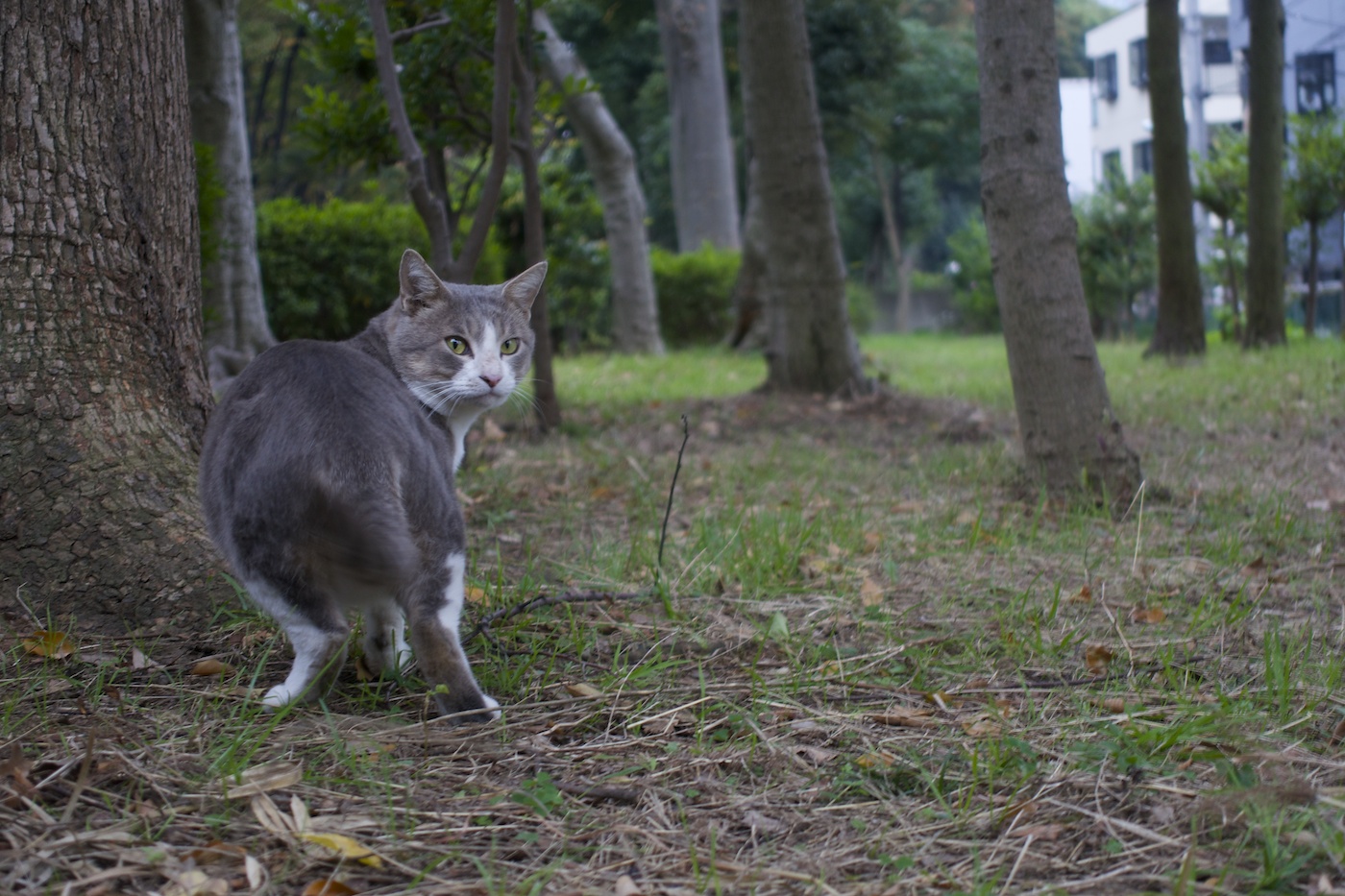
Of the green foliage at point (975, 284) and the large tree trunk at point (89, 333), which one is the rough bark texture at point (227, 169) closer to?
the large tree trunk at point (89, 333)

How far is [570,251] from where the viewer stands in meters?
13.5

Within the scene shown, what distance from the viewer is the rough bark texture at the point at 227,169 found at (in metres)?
6.43

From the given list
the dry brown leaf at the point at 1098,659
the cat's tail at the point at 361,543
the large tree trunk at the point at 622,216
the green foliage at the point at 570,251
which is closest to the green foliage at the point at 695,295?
the green foliage at the point at 570,251

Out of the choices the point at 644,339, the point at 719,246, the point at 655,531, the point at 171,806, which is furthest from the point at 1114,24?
the point at 171,806

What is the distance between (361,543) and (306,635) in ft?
1.27

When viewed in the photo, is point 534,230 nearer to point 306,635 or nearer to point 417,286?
point 417,286

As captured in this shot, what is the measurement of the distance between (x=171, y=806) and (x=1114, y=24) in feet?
133

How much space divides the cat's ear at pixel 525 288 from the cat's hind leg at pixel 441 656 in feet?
3.90

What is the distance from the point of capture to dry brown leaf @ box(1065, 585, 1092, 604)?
9.93ft

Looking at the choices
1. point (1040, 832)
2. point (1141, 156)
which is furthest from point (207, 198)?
point (1141, 156)

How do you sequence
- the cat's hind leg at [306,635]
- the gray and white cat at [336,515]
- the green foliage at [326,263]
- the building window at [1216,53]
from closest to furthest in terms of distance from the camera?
1. the gray and white cat at [336,515]
2. the cat's hind leg at [306,635]
3. the green foliage at [326,263]
4. the building window at [1216,53]

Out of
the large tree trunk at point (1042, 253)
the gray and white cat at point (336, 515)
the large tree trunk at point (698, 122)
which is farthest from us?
the large tree trunk at point (698, 122)

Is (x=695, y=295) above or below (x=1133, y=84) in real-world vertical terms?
below

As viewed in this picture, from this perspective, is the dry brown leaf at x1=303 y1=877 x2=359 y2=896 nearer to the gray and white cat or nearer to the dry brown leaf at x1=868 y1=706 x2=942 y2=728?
the gray and white cat
